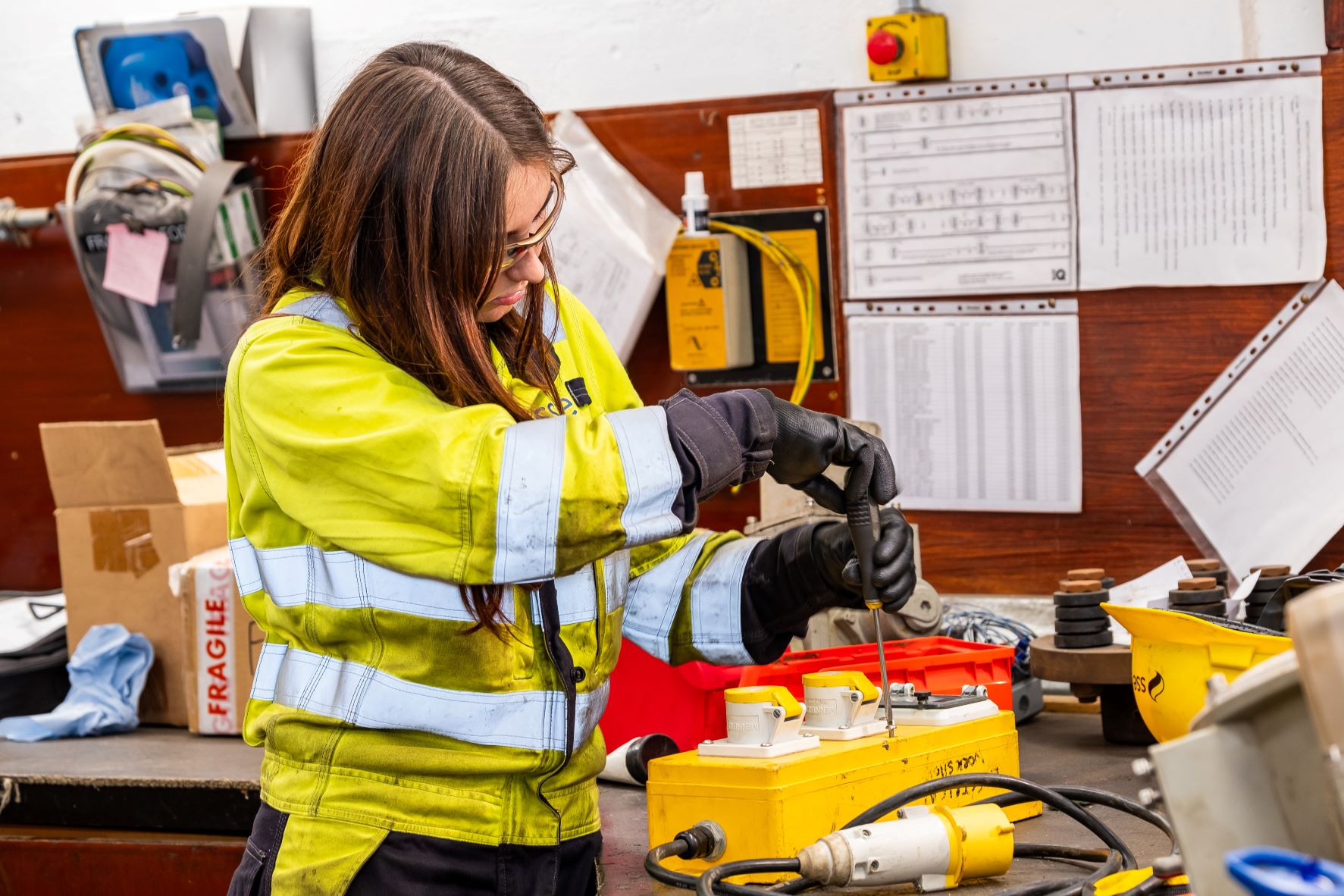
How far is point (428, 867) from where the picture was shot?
1.21m

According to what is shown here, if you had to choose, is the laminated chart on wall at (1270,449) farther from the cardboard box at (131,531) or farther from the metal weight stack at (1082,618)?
the cardboard box at (131,531)

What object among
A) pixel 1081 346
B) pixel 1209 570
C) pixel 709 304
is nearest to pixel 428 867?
pixel 1209 570

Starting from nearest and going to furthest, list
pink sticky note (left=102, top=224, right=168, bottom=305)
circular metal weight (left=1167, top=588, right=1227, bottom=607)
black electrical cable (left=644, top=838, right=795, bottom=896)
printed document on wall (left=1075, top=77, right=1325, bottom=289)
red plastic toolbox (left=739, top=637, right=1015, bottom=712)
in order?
black electrical cable (left=644, top=838, right=795, bottom=896) → red plastic toolbox (left=739, top=637, right=1015, bottom=712) → circular metal weight (left=1167, top=588, right=1227, bottom=607) → printed document on wall (left=1075, top=77, right=1325, bottom=289) → pink sticky note (left=102, top=224, right=168, bottom=305)

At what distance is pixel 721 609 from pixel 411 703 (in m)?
0.40

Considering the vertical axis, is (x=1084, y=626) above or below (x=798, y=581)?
below

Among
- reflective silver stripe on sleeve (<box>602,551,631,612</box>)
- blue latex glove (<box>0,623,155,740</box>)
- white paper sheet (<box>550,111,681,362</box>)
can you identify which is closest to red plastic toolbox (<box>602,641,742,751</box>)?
reflective silver stripe on sleeve (<box>602,551,631,612</box>)

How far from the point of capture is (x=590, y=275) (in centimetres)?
247

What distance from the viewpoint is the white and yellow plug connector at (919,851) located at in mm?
1252

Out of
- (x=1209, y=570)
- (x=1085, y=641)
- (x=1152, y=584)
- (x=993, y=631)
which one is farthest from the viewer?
(x=1152, y=584)

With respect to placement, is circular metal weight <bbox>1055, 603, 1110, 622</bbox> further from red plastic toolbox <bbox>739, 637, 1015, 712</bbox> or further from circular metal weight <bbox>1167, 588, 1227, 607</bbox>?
red plastic toolbox <bbox>739, 637, 1015, 712</bbox>

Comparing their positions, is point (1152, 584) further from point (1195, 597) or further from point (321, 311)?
point (321, 311)

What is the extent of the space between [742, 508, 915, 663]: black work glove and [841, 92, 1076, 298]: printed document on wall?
0.94 metres

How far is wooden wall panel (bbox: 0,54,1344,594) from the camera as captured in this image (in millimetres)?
2205

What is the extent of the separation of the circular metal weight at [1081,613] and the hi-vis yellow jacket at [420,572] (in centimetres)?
78
